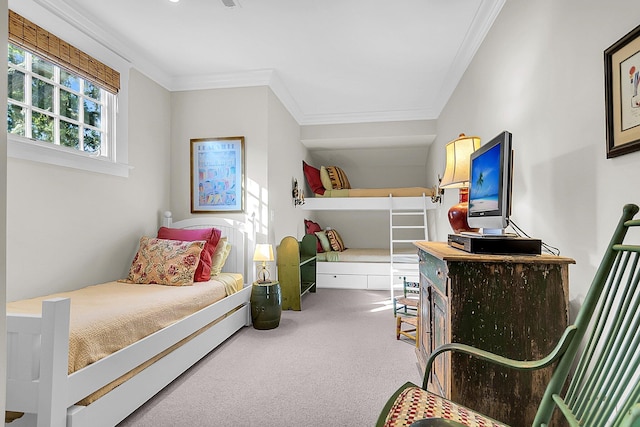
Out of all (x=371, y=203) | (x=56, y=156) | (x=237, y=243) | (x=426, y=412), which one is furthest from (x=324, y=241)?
(x=426, y=412)

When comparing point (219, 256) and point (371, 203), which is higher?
point (371, 203)

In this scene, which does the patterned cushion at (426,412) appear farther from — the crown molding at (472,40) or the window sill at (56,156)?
the window sill at (56,156)

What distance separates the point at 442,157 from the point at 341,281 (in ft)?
7.30

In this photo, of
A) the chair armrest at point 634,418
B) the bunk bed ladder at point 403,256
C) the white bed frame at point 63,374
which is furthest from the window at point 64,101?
the bunk bed ladder at point 403,256

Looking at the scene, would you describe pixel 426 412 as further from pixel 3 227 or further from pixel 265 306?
pixel 265 306

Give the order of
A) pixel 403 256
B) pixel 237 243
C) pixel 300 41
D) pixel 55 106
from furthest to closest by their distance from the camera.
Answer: pixel 403 256, pixel 237 243, pixel 300 41, pixel 55 106

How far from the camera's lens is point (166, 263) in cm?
281

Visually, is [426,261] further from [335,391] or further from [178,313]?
[178,313]

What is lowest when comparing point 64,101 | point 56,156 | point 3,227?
point 3,227

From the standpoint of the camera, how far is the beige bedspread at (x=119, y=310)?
1.60 m

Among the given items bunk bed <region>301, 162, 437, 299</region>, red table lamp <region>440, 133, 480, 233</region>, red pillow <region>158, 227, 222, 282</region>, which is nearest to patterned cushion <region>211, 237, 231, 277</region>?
red pillow <region>158, 227, 222, 282</region>

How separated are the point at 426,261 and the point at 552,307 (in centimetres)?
75

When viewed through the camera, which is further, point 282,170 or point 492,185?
point 282,170

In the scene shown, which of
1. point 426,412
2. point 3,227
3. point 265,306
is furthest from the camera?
point 265,306
